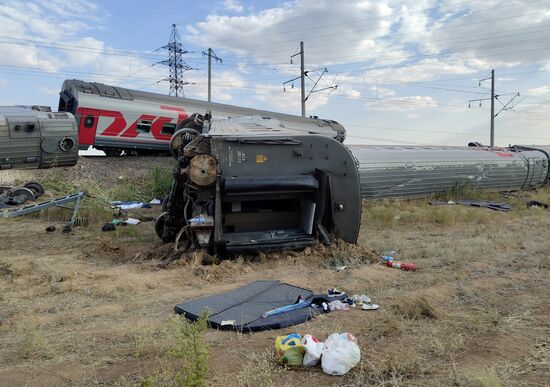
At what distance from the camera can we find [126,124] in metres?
17.0

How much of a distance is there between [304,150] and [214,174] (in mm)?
1382

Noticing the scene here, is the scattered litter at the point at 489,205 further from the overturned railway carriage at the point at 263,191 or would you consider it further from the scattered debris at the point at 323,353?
the scattered debris at the point at 323,353

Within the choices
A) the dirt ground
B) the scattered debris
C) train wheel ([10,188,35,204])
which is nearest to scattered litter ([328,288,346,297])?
the dirt ground

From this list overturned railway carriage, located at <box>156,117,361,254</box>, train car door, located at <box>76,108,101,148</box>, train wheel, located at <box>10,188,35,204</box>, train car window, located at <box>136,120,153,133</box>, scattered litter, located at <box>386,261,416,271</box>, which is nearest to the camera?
scattered litter, located at <box>386,261,416,271</box>

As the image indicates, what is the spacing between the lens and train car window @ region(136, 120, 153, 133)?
1738cm

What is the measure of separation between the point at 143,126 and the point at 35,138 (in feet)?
14.4

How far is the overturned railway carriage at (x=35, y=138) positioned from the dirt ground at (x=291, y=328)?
5945 mm

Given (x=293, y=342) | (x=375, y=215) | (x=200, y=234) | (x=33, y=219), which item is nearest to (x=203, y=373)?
(x=293, y=342)

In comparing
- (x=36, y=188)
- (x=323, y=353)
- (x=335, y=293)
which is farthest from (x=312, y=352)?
(x=36, y=188)

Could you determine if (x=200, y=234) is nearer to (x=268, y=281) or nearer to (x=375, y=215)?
(x=268, y=281)

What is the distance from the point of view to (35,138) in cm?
1379

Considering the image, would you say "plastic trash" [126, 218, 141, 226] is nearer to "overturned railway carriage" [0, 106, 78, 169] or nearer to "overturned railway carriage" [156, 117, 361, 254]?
"overturned railway carriage" [156, 117, 361, 254]

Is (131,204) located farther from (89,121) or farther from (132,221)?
(89,121)

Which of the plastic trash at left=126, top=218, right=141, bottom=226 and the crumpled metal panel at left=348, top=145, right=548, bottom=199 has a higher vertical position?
the crumpled metal panel at left=348, top=145, right=548, bottom=199
